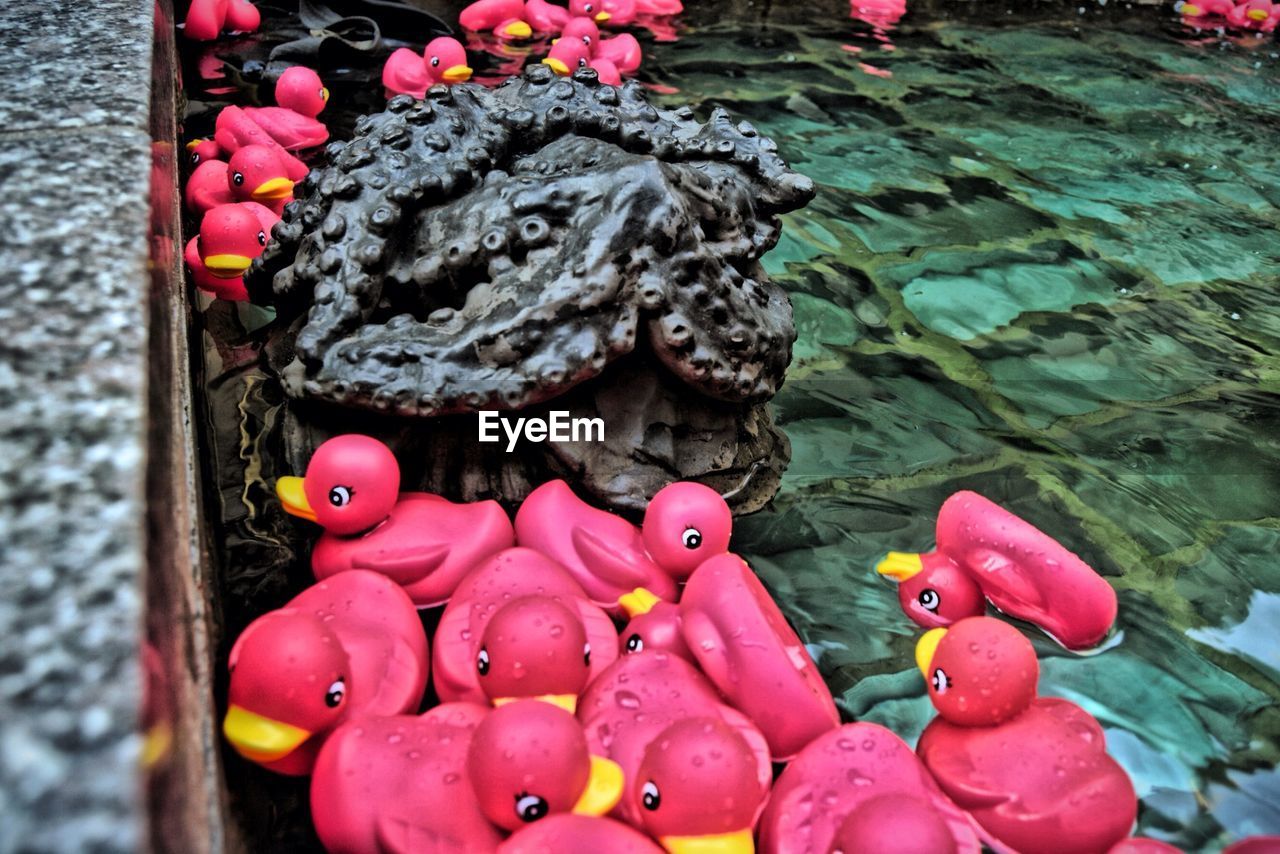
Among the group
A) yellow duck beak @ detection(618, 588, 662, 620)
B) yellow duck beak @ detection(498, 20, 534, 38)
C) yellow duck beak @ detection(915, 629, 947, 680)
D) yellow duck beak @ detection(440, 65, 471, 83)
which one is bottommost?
yellow duck beak @ detection(618, 588, 662, 620)

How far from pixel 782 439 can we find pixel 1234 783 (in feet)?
4.36

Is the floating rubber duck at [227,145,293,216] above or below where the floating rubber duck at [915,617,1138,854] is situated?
above

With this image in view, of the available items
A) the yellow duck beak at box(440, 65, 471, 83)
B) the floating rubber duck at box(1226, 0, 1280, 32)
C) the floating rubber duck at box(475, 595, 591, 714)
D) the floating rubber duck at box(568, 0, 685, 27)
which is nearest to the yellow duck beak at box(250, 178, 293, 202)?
the yellow duck beak at box(440, 65, 471, 83)

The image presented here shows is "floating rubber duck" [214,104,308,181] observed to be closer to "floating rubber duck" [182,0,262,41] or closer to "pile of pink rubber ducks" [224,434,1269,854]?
"floating rubber duck" [182,0,262,41]

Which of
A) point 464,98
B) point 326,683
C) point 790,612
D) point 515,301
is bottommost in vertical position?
point 790,612

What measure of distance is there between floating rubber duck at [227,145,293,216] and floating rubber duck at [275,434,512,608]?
156cm

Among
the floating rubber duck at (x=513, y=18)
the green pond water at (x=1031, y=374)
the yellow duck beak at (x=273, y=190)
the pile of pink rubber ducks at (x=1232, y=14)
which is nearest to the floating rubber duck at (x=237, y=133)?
the yellow duck beak at (x=273, y=190)

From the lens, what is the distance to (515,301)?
2.27 metres

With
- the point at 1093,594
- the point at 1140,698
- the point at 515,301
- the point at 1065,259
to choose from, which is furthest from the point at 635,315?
the point at 1065,259

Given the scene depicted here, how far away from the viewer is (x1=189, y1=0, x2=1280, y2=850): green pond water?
220 centimetres

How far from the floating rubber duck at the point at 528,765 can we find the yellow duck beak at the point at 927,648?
686 millimetres

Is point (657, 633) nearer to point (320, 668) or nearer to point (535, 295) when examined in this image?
point (320, 668)

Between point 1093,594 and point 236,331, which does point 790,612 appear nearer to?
point 1093,594

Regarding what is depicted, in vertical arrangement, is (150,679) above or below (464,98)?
below
